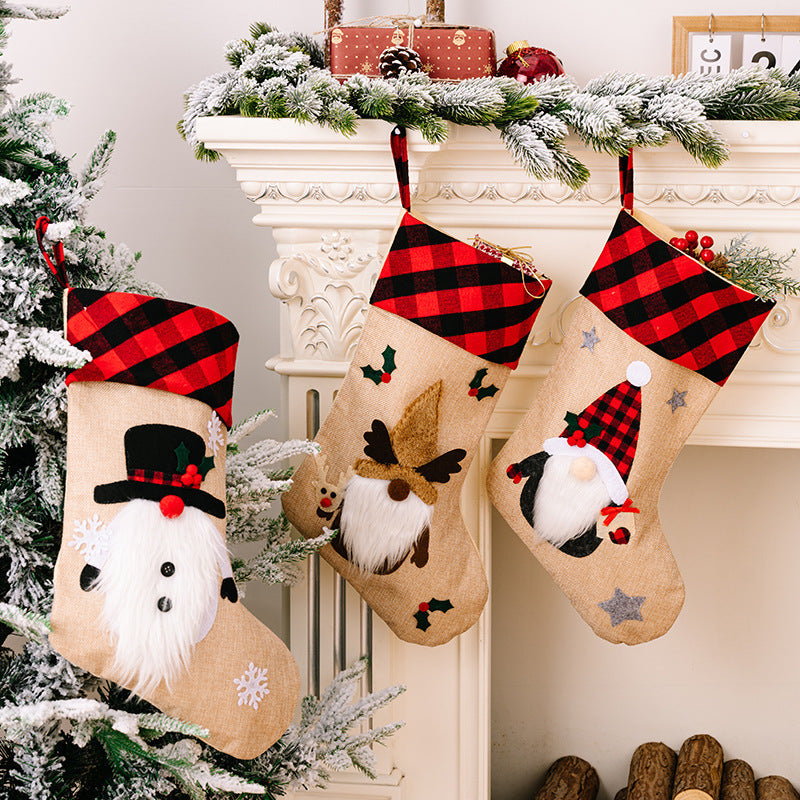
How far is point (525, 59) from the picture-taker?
125 centimetres

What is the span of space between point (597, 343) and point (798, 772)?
1127 millimetres

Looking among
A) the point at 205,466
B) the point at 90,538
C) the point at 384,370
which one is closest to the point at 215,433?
the point at 205,466

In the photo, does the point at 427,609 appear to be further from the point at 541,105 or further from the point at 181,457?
the point at 541,105

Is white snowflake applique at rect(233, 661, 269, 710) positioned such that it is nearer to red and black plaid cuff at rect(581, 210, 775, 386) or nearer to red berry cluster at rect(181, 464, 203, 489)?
red berry cluster at rect(181, 464, 203, 489)

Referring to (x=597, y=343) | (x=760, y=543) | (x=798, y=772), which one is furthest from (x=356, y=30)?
(x=798, y=772)

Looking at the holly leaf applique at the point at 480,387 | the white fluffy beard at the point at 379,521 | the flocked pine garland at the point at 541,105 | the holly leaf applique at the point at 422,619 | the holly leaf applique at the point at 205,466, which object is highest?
the flocked pine garland at the point at 541,105

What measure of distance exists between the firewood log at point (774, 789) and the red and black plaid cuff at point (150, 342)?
53.5 inches

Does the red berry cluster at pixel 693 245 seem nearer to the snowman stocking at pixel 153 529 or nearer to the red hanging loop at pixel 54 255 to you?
the snowman stocking at pixel 153 529

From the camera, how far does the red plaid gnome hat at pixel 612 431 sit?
1174mm

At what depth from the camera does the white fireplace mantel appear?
1.18 meters

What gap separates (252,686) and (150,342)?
1.43 ft

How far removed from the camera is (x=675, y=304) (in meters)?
1.14

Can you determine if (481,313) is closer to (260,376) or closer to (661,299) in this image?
(661,299)

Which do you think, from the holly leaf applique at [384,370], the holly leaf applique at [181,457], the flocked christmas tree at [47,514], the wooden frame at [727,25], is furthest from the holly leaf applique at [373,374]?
the wooden frame at [727,25]
